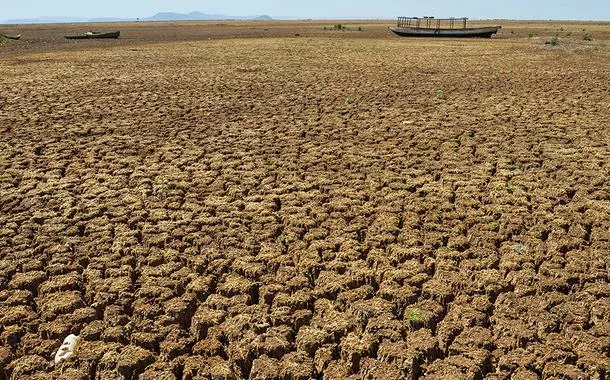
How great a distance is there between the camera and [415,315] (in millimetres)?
3316

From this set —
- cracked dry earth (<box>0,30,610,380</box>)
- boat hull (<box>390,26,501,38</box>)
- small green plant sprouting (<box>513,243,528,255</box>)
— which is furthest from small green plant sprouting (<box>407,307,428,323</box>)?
boat hull (<box>390,26,501,38</box>)

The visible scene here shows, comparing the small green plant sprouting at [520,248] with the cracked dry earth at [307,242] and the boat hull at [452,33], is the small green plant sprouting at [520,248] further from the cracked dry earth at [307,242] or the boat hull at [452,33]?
→ the boat hull at [452,33]

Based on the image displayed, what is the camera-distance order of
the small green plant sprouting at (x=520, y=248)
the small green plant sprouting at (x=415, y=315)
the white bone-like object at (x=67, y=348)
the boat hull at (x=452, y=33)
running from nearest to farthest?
the white bone-like object at (x=67, y=348) < the small green plant sprouting at (x=415, y=315) < the small green plant sprouting at (x=520, y=248) < the boat hull at (x=452, y=33)

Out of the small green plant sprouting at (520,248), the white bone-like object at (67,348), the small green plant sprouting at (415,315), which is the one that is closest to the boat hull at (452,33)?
the small green plant sprouting at (520,248)

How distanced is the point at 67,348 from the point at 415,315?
2145 millimetres

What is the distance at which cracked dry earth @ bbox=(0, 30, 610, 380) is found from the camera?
3.04m

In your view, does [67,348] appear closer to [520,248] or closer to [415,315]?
[415,315]

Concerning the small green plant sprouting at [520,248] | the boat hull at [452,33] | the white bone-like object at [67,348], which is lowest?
the white bone-like object at [67,348]

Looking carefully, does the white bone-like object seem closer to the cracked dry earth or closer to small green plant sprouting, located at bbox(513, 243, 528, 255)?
the cracked dry earth

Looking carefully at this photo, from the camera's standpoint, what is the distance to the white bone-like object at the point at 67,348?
3012 mm

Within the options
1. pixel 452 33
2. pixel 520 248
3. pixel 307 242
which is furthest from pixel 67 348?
pixel 452 33

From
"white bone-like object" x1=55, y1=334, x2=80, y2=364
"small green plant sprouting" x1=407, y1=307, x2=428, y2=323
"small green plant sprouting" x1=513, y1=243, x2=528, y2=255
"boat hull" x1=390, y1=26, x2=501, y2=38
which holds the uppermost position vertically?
"boat hull" x1=390, y1=26, x2=501, y2=38

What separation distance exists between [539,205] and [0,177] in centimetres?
584

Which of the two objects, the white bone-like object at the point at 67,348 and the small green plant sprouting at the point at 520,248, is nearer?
the white bone-like object at the point at 67,348
